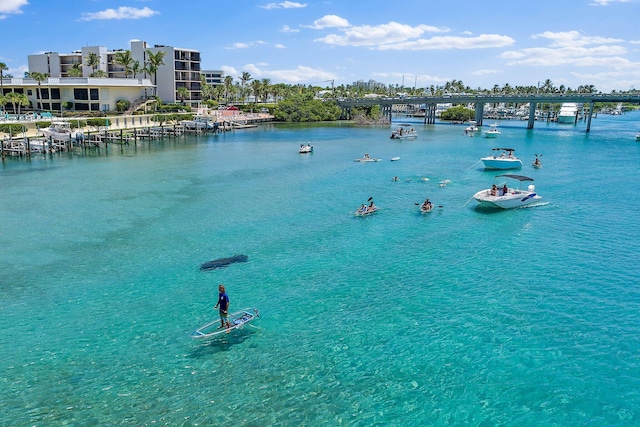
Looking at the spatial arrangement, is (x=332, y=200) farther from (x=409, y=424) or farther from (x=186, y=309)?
(x=409, y=424)

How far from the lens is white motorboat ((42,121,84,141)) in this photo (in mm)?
83125

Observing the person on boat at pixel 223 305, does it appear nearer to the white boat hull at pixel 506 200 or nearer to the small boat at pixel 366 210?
the small boat at pixel 366 210

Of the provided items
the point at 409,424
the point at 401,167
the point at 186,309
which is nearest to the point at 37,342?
the point at 186,309

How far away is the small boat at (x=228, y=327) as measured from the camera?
22.0 m

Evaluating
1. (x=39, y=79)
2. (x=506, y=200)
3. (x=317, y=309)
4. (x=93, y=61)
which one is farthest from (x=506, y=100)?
(x=317, y=309)

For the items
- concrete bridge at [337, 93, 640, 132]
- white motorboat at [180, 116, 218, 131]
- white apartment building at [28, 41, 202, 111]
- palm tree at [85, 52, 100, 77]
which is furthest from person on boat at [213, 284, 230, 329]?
concrete bridge at [337, 93, 640, 132]

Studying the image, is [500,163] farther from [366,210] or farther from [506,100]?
[506,100]

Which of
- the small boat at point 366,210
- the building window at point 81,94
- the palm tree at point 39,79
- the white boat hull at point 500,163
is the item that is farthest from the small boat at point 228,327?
the palm tree at point 39,79

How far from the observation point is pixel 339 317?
24.4 meters

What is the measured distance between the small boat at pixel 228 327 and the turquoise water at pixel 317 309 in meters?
0.44

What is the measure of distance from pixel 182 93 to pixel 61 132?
200 feet

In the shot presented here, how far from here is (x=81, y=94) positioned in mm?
115375

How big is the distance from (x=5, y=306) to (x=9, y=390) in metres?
8.00

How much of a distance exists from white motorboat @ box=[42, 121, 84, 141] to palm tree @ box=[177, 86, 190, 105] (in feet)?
184
